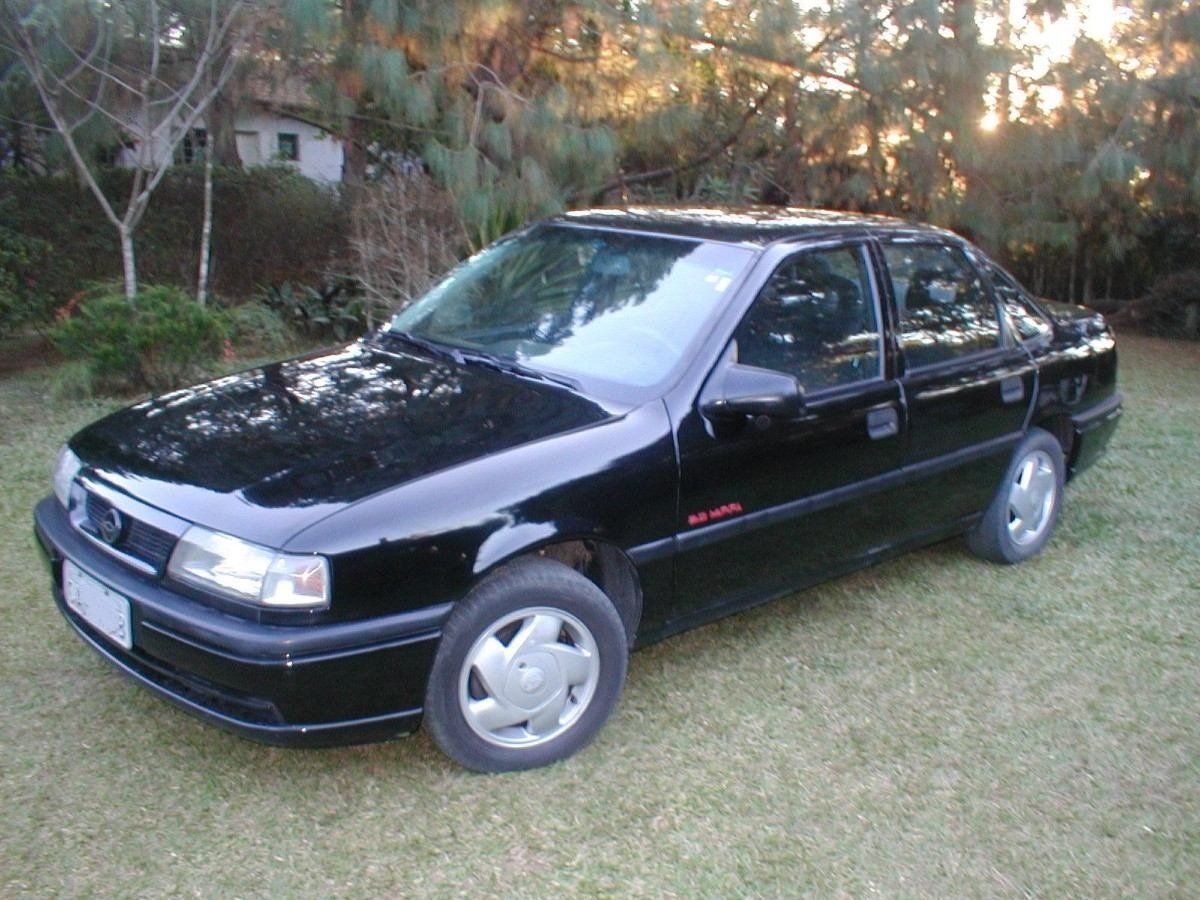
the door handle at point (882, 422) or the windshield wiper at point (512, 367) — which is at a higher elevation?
the windshield wiper at point (512, 367)

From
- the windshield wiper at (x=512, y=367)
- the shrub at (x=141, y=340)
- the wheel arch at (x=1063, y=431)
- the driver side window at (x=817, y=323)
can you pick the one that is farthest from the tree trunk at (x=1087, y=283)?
the windshield wiper at (x=512, y=367)

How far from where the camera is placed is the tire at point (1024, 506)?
500 centimetres

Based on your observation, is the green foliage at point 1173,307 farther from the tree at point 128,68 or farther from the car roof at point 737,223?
the tree at point 128,68


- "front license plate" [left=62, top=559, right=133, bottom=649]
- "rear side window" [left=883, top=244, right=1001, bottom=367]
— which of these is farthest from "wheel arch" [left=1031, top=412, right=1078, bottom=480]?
"front license plate" [left=62, top=559, right=133, bottom=649]

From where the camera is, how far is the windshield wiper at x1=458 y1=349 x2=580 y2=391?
12.2 ft

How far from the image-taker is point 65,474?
3609 mm

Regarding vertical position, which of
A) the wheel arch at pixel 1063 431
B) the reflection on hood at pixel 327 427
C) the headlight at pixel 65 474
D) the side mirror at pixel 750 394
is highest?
the side mirror at pixel 750 394

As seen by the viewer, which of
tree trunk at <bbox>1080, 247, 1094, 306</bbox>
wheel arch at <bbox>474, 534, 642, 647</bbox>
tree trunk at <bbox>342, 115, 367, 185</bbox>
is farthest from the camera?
tree trunk at <bbox>1080, 247, 1094, 306</bbox>

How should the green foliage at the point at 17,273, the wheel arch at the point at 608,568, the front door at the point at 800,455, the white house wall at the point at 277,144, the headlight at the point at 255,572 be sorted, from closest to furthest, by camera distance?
the headlight at the point at 255,572, the wheel arch at the point at 608,568, the front door at the point at 800,455, the green foliage at the point at 17,273, the white house wall at the point at 277,144

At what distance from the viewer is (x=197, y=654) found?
296cm

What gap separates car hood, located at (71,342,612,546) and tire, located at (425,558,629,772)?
0.40 metres

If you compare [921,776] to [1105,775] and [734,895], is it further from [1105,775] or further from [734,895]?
[734,895]

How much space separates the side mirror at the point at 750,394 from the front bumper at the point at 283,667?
42.9 inches

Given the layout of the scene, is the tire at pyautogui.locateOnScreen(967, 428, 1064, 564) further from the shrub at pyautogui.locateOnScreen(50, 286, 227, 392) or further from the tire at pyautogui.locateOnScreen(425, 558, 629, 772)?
the shrub at pyautogui.locateOnScreen(50, 286, 227, 392)
